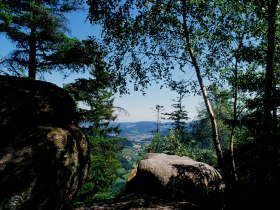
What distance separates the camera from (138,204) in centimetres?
952

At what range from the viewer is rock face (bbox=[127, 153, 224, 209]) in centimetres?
1210

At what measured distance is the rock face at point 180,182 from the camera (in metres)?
12.1

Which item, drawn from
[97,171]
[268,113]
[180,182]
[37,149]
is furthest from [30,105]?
[97,171]

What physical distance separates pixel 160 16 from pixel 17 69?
977 centimetres

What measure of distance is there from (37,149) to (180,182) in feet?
26.2

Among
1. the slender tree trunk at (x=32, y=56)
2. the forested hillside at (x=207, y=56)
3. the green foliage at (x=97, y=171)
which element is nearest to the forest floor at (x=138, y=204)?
the forested hillside at (x=207, y=56)

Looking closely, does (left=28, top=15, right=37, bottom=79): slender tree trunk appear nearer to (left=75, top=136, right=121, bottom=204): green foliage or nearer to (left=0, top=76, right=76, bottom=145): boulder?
(left=75, top=136, right=121, bottom=204): green foliage

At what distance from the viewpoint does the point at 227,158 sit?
41.5 ft

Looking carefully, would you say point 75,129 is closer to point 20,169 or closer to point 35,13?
point 20,169

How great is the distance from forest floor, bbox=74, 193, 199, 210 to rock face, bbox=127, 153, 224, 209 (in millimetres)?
2097

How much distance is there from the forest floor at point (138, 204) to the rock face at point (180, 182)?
2097mm

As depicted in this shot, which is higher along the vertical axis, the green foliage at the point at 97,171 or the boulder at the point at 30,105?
the boulder at the point at 30,105

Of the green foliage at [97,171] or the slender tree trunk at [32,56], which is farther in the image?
the green foliage at [97,171]

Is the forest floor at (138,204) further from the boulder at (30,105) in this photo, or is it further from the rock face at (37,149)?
the boulder at (30,105)
